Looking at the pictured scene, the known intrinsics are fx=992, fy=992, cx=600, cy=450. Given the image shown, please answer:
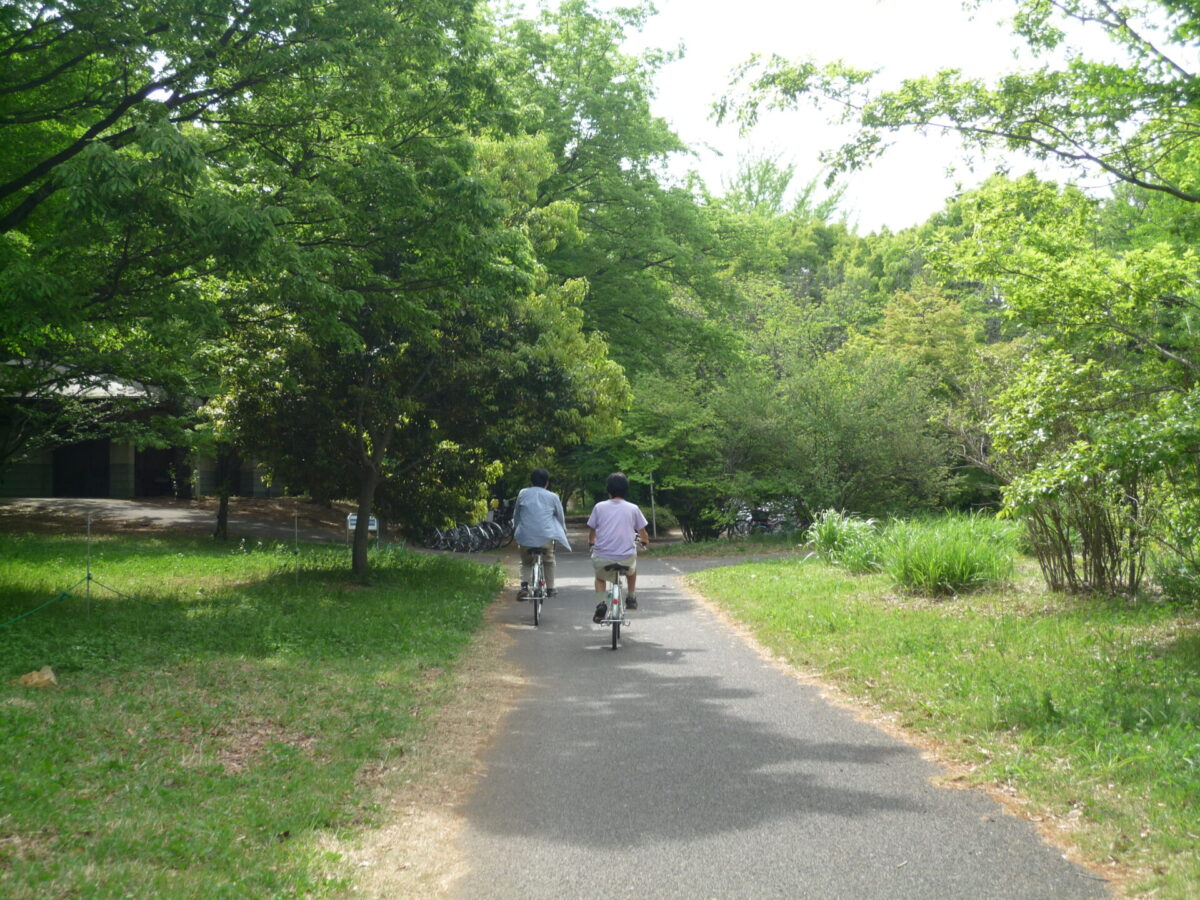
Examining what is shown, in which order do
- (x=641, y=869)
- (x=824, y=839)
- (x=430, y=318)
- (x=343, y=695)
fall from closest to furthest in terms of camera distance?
1. (x=641, y=869)
2. (x=824, y=839)
3. (x=343, y=695)
4. (x=430, y=318)

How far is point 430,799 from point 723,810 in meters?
1.67

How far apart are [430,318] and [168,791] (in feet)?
27.5

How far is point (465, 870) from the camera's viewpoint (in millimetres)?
4574

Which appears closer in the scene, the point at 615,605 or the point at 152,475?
the point at 615,605

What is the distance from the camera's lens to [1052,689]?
725 centimetres

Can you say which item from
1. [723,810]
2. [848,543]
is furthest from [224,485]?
[723,810]

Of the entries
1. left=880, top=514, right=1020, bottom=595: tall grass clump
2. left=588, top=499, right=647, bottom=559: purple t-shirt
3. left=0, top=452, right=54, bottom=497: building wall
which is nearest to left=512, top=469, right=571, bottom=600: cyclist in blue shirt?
left=588, top=499, right=647, bottom=559: purple t-shirt

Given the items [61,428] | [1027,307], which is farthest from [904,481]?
[61,428]

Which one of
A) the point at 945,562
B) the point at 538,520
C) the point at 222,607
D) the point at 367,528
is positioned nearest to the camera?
the point at 538,520

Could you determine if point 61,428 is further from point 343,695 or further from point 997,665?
point 997,665

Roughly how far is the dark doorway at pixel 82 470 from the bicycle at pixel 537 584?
2624cm

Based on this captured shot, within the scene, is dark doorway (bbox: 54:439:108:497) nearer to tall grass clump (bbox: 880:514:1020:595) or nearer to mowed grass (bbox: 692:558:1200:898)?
mowed grass (bbox: 692:558:1200:898)

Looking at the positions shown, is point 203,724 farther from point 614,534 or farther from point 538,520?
point 538,520

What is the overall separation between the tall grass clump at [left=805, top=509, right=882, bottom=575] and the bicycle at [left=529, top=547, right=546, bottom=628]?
562 cm
